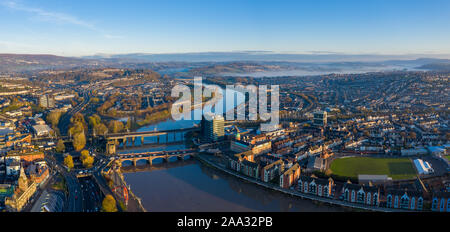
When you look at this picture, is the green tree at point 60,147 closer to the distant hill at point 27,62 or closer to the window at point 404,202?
the window at point 404,202

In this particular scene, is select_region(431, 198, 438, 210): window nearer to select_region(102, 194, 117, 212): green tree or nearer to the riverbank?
the riverbank

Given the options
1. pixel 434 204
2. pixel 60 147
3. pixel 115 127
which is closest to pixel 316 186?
pixel 434 204

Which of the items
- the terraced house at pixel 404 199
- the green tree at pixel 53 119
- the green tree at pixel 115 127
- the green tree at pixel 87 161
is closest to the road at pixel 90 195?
the green tree at pixel 87 161

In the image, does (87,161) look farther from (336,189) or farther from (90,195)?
(336,189)

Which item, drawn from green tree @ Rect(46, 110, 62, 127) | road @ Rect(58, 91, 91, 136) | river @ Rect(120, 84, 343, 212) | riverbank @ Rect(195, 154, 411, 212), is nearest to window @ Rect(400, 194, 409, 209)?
riverbank @ Rect(195, 154, 411, 212)
